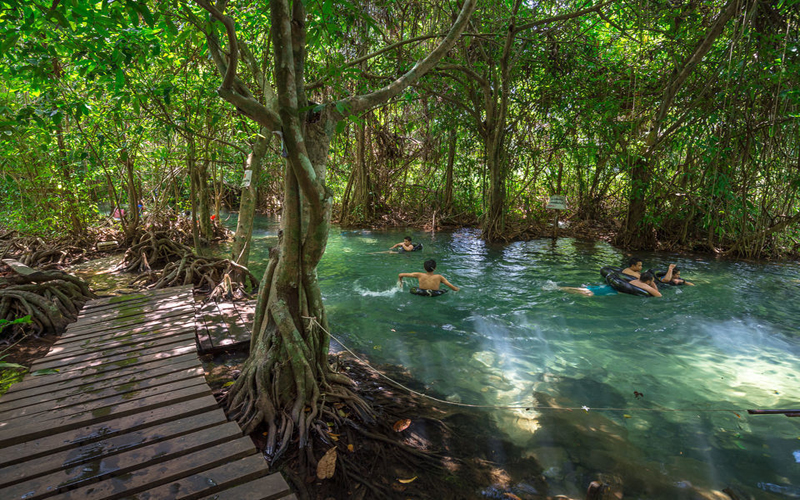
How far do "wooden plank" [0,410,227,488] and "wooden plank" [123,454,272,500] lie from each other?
51 centimetres

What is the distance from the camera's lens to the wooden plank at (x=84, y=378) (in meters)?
3.45

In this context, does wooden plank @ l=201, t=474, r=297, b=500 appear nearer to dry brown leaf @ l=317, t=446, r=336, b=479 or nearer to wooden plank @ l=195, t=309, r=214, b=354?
dry brown leaf @ l=317, t=446, r=336, b=479

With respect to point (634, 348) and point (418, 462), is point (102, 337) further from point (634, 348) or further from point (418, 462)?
point (634, 348)

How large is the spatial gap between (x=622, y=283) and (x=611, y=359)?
11.1 ft

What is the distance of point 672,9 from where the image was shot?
9.11m

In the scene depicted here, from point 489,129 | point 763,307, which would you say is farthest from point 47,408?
point 489,129

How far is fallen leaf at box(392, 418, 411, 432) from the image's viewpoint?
3.72m

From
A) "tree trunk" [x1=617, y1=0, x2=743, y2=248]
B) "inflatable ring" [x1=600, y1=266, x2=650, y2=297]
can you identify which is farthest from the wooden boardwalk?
"tree trunk" [x1=617, y1=0, x2=743, y2=248]

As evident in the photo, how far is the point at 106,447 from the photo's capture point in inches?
109

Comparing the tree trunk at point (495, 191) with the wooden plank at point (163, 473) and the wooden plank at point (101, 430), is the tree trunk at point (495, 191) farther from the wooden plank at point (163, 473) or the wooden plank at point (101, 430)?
the wooden plank at point (163, 473)

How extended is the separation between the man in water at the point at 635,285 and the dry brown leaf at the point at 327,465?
6960 mm

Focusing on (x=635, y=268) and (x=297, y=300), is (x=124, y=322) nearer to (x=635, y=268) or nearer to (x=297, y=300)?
(x=297, y=300)

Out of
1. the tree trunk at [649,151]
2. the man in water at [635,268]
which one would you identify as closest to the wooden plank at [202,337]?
the man in water at [635,268]

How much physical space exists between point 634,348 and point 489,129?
9.03 m
